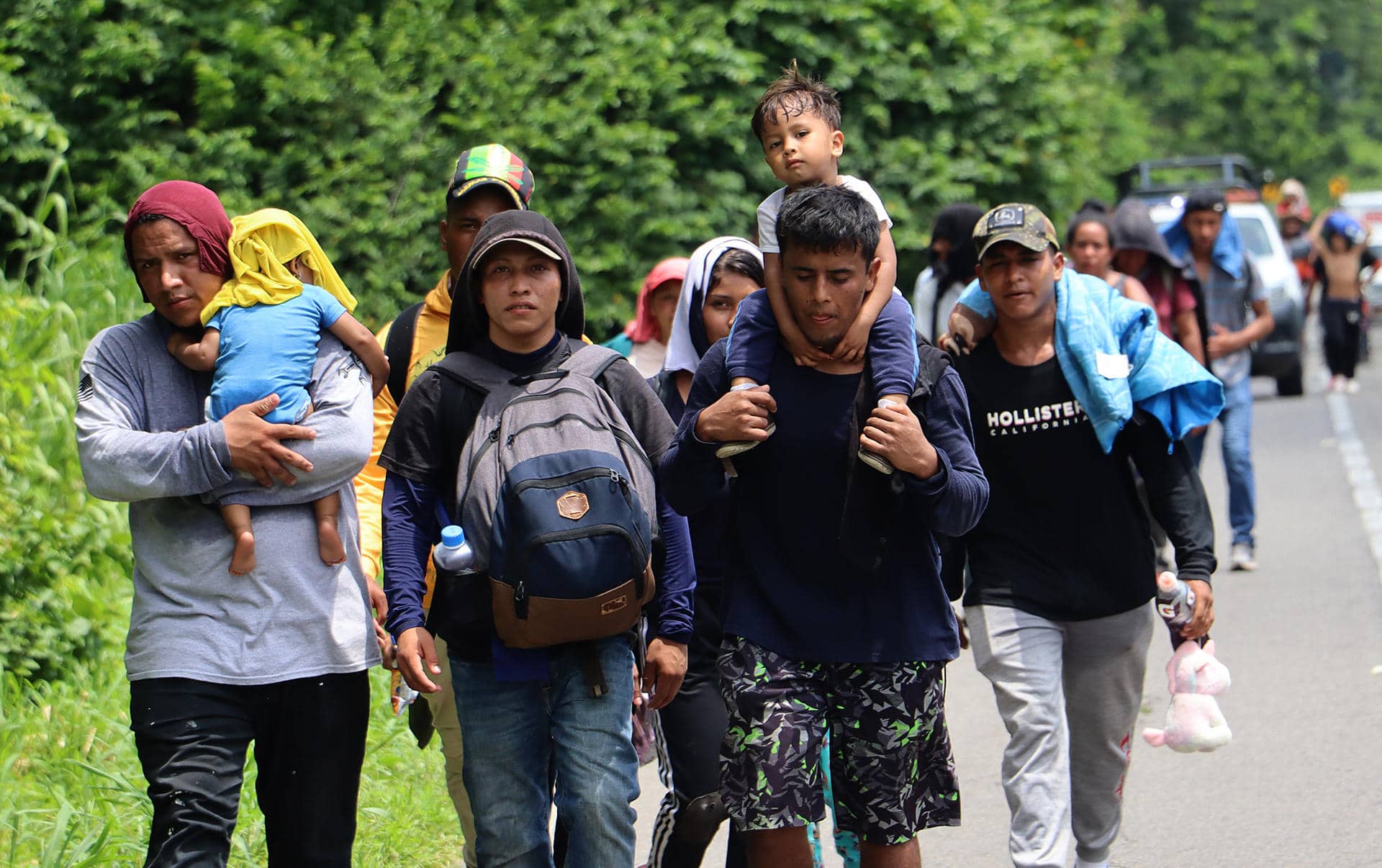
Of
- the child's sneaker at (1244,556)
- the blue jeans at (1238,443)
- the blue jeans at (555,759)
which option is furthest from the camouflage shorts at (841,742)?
the child's sneaker at (1244,556)

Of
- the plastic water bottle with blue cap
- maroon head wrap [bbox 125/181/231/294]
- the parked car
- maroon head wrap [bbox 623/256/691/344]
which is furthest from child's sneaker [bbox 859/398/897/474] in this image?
the parked car

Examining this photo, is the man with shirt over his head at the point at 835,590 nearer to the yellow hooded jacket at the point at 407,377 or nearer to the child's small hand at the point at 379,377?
the child's small hand at the point at 379,377

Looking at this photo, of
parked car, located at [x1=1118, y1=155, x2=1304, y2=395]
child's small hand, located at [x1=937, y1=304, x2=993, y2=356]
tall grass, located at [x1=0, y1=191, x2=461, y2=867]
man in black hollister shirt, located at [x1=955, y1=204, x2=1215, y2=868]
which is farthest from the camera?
parked car, located at [x1=1118, y1=155, x2=1304, y2=395]

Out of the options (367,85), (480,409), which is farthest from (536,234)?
(367,85)

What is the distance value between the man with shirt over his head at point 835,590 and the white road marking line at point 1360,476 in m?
6.32

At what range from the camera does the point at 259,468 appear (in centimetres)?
388

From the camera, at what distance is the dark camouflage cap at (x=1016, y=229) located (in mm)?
4727

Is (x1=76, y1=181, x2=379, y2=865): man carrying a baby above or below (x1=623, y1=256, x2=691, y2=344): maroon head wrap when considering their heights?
below

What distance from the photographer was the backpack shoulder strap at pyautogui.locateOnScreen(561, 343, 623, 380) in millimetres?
4109

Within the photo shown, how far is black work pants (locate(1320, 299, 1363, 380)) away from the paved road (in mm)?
6833

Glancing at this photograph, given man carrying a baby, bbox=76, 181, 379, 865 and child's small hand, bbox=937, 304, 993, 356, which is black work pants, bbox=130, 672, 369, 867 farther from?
child's small hand, bbox=937, 304, 993, 356

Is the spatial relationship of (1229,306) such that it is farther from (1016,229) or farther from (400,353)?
(400,353)

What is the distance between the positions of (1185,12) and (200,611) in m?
42.1

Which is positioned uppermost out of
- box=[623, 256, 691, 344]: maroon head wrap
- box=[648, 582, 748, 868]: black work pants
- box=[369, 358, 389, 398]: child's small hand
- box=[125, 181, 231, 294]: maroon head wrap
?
box=[125, 181, 231, 294]: maroon head wrap
